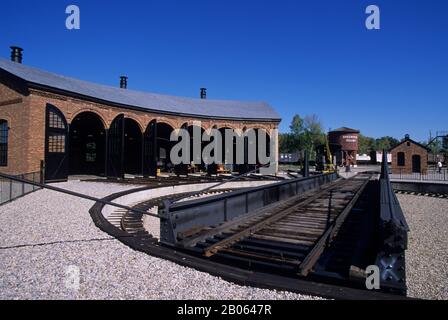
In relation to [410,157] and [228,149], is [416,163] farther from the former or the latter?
[228,149]

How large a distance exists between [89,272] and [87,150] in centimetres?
2698

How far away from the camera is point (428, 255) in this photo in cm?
751

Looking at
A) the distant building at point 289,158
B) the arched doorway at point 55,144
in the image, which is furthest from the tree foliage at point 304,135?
the arched doorway at point 55,144

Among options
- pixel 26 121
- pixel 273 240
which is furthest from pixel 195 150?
pixel 273 240

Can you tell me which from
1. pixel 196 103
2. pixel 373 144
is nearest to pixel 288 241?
pixel 196 103

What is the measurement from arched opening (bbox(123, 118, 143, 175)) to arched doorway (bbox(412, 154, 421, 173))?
32.6 meters

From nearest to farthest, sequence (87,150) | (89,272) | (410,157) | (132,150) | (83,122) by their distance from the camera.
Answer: (89,272), (83,122), (87,150), (132,150), (410,157)

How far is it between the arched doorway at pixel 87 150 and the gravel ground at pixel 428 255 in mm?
24278

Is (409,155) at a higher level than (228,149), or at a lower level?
lower

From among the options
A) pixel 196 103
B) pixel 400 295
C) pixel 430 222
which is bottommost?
pixel 430 222

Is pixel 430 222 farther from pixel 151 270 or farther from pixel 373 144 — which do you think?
pixel 373 144

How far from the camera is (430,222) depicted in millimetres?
11734

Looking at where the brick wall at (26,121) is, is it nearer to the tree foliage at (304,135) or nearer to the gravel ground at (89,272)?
the gravel ground at (89,272)

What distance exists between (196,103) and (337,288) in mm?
34409
